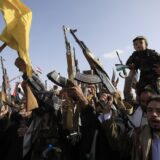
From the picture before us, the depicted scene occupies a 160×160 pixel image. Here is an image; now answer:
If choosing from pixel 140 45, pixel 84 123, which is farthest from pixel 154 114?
pixel 140 45

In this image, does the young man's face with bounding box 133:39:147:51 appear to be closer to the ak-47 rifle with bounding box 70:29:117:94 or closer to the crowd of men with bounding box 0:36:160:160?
the crowd of men with bounding box 0:36:160:160

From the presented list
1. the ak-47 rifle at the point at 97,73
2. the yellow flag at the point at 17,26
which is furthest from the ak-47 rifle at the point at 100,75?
the yellow flag at the point at 17,26

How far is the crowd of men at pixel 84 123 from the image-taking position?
11.3 ft

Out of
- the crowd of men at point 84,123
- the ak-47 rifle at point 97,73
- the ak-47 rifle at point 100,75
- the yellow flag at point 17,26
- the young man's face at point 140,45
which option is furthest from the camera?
the young man's face at point 140,45

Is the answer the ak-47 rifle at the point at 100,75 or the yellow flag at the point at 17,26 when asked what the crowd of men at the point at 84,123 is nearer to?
the ak-47 rifle at the point at 100,75

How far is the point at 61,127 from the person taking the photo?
13.7 feet

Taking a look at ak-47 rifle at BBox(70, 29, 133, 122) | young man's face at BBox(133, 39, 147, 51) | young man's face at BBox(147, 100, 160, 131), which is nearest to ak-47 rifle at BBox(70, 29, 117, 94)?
ak-47 rifle at BBox(70, 29, 133, 122)

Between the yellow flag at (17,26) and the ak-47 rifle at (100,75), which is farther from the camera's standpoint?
the yellow flag at (17,26)

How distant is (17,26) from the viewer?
16.1 ft

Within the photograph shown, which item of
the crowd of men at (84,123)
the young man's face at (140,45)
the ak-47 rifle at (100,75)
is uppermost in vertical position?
the young man's face at (140,45)

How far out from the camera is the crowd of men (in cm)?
346

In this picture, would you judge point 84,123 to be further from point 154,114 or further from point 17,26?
point 17,26

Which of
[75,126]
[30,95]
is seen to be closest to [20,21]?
[30,95]

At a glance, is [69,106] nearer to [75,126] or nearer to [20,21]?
[75,126]
